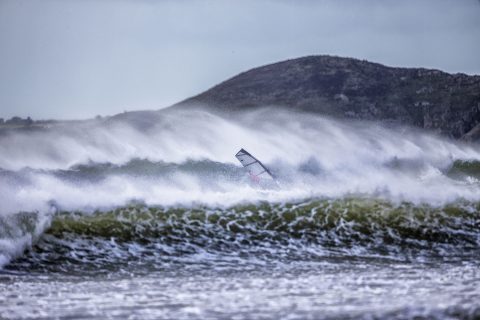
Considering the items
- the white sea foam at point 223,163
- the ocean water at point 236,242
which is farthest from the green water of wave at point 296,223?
the white sea foam at point 223,163

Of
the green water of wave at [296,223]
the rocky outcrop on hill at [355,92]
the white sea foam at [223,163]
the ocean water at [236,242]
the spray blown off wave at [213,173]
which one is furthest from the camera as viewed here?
the rocky outcrop on hill at [355,92]

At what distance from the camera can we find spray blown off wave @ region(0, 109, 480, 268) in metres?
17.4

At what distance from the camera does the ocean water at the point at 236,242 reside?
10016 mm

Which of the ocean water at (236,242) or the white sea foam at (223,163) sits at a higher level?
the white sea foam at (223,163)

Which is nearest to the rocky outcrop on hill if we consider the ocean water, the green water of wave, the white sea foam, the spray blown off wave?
the spray blown off wave

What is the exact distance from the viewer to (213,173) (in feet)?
85.6

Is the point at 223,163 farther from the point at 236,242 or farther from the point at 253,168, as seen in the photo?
the point at 236,242

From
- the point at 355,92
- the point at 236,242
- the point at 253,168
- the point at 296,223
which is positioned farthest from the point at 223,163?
the point at 355,92

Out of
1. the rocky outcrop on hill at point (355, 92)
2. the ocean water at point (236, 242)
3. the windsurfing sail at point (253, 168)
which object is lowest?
the ocean water at point (236, 242)

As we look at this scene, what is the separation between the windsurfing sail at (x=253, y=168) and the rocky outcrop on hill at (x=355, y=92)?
7022cm

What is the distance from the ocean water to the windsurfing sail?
41 centimetres

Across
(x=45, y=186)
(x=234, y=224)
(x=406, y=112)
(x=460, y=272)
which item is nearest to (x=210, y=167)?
(x=45, y=186)

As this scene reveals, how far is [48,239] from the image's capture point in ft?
52.2

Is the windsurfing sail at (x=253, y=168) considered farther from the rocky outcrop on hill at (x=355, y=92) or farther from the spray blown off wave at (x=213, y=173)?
the rocky outcrop on hill at (x=355, y=92)
